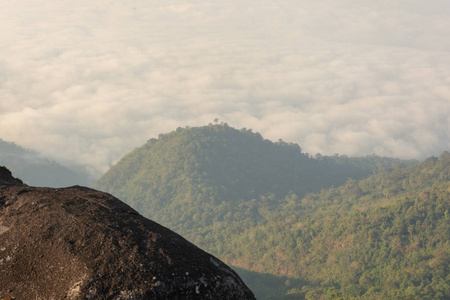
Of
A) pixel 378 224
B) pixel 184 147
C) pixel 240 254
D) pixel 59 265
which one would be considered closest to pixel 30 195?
pixel 59 265

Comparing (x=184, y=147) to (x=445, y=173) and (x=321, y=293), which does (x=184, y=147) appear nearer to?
(x=445, y=173)

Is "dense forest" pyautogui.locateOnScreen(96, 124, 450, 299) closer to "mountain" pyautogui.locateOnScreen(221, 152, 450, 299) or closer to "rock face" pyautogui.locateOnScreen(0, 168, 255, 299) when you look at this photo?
"mountain" pyautogui.locateOnScreen(221, 152, 450, 299)

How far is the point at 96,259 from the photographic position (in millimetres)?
6500

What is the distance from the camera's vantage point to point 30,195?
7.87 metres

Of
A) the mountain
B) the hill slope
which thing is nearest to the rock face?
the mountain

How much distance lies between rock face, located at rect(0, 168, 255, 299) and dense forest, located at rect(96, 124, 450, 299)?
6551 cm

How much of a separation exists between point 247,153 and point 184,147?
86.7ft

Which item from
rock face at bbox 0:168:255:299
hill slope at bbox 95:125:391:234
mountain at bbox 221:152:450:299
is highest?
rock face at bbox 0:168:255:299

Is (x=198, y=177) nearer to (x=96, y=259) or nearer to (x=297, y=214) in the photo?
(x=297, y=214)

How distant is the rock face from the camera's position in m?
6.25

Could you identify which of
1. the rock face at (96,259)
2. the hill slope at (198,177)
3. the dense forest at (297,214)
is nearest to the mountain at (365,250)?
the dense forest at (297,214)

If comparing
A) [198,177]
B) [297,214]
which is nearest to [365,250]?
[297,214]

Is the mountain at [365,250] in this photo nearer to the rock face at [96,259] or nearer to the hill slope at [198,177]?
the hill slope at [198,177]

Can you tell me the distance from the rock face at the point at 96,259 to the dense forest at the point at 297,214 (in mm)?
65510
